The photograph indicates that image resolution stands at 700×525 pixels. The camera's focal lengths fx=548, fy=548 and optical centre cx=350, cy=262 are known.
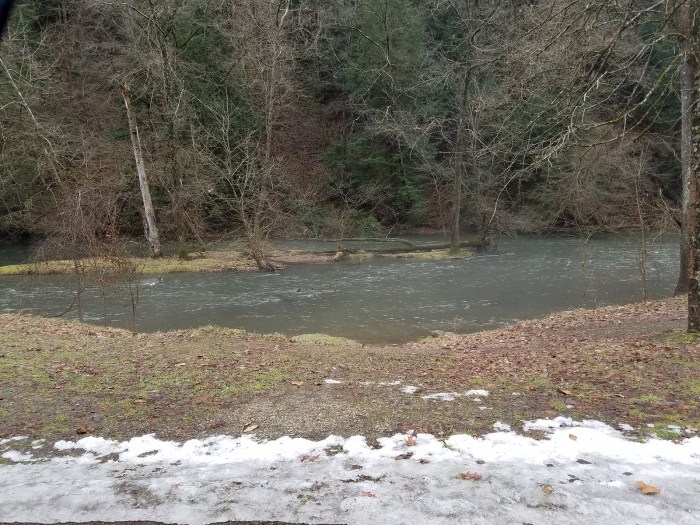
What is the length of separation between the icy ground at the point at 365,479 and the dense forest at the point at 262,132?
10358mm

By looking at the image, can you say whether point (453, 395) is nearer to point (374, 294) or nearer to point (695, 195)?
point (695, 195)

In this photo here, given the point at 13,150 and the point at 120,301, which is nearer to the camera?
the point at 120,301

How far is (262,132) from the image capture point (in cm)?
3303

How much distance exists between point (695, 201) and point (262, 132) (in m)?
28.6

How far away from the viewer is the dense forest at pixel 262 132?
23.6m

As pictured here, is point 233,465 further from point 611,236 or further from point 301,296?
point 611,236

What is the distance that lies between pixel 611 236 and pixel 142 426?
3397cm

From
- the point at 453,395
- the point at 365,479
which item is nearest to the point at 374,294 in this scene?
the point at 453,395

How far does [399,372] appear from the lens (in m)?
6.89

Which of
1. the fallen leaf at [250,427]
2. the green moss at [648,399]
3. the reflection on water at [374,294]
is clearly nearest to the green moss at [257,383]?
the fallen leaf at [250,427]

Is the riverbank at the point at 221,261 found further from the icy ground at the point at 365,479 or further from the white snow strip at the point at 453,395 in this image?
the icy ground at the point at 365,479

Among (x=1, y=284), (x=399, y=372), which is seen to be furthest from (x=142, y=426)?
(x=1, y=284)

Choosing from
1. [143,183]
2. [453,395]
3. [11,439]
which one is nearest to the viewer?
[11,439]

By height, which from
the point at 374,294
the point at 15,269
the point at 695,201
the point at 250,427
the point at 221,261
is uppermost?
the point at 695,201
